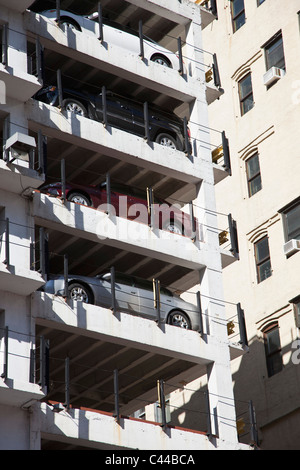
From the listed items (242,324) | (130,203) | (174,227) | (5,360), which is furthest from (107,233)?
(5,360)

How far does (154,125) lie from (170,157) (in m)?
1.15

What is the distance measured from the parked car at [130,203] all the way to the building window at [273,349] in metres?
6.24

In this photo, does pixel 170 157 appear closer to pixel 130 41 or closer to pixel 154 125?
pixel 154 125

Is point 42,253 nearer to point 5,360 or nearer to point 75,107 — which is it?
point 5,360

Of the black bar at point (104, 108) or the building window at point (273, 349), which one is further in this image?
the building window at point (273, 349)

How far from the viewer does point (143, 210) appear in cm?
3131

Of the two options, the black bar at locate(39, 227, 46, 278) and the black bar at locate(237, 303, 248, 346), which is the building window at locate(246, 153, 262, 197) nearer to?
the black bar at locate(237, 303, 248, 346)

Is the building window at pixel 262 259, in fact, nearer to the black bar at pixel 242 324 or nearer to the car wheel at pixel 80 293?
the black bar at pixel 242 324

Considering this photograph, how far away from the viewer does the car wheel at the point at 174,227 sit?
31406 mm

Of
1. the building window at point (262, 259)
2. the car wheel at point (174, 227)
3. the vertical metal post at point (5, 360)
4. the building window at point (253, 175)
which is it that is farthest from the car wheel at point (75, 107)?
the building window at point (253, 175)

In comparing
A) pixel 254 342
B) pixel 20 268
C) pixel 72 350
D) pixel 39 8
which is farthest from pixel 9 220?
pixel 254 342

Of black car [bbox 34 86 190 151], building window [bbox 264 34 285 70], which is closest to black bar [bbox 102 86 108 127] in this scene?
black car [bbox 34 86 190 151]

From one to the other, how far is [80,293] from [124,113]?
6.46 m
